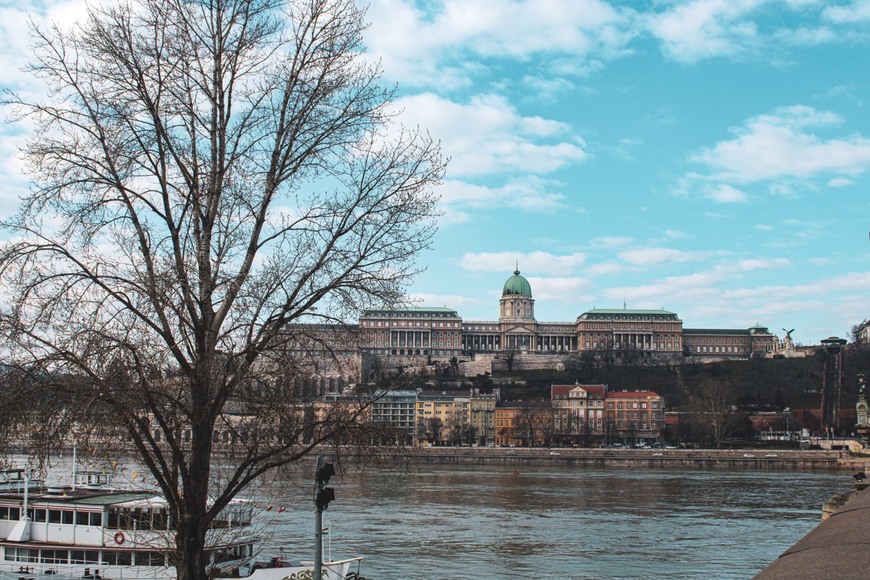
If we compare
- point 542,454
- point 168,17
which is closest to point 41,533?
point 168,17

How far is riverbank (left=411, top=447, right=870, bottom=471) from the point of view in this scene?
8506 centimetres

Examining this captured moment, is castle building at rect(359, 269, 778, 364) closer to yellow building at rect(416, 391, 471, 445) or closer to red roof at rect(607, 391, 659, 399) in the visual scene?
yellow building at rect(416, 391, 471, 445)

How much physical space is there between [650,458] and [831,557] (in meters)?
85.8

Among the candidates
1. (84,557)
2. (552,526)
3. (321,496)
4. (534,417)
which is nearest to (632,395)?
(534,417)

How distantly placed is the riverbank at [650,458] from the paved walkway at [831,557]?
7821cm

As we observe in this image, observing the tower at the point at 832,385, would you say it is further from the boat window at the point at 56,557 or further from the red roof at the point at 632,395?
the boat window at the point at 56,557

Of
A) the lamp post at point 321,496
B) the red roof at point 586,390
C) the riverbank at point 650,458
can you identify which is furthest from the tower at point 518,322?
the lamp post at point 321,496

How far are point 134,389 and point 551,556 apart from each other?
2387 cm

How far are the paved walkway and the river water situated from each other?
9057 mm

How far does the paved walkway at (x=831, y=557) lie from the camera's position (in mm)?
4945

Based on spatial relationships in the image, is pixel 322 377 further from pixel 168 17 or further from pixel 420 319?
pixel 420 319

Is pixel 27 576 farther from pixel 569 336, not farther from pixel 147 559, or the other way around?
pixel 569 336

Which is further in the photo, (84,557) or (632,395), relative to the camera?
(632,395)

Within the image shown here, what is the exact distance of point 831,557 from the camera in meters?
5.51
